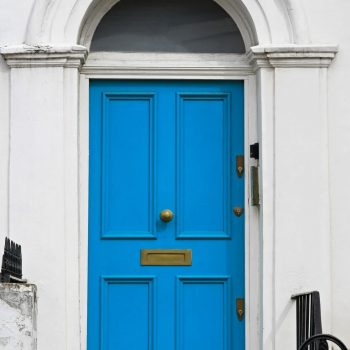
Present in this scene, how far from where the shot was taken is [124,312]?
7414 mm

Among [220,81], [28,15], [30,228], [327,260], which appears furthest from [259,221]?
[28,15]

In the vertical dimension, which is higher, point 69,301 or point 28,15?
point 28,15

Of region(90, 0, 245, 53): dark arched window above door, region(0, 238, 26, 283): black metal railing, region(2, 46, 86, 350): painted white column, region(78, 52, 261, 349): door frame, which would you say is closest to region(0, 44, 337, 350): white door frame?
region(2, 46, 86, 350): painted white column

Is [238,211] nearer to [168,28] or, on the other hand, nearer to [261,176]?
[261,176]

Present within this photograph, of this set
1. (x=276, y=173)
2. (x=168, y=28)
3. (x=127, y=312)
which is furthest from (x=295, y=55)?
(x=127, y=312)

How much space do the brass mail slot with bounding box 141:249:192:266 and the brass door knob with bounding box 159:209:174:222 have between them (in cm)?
23

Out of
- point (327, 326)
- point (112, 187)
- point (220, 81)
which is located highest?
point (220, 81)

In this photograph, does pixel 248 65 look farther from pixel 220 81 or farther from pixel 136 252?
pixel 136 252

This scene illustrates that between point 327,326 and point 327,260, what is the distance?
1.50 feet

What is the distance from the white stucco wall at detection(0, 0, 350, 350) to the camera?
23.3 ft

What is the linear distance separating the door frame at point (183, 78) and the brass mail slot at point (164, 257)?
434 mm

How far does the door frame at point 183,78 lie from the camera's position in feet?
24.2

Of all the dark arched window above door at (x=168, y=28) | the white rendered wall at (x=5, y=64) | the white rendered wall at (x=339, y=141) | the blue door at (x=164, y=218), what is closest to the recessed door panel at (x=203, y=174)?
the blue door at (x=164, y=218)

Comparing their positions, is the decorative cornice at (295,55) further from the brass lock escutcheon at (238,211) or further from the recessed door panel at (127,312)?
the recessed door panel at (127,312)
